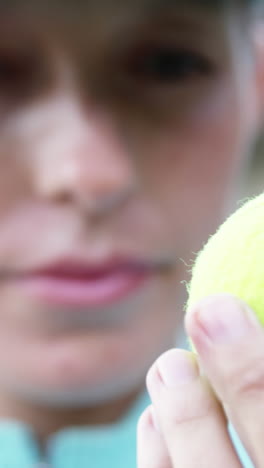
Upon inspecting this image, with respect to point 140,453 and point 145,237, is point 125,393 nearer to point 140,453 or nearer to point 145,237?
point 145,237

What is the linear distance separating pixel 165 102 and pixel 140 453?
47 centimetres

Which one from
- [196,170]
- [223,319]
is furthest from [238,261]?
[196,170]

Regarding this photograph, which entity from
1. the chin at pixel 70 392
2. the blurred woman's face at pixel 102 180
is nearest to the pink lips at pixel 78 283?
the blurred woman's face at pixel 102 180

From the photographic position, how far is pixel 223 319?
0.81ft

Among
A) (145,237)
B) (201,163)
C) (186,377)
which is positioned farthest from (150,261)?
(186,377)

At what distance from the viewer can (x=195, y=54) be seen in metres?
0.72

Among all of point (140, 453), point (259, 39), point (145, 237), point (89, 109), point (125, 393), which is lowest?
point (140, 453)

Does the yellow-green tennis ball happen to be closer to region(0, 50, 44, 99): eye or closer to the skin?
the skin

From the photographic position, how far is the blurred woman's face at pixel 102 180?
60 cm

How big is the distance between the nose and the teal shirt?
1.03ft

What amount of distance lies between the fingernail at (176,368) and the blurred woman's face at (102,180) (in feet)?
1.01

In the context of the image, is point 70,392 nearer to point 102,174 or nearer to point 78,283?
point 78,283

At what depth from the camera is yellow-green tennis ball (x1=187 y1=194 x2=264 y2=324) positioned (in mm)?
274

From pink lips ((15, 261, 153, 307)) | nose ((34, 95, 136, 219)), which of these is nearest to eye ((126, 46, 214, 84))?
nose ((34, 95, 136, 219))
